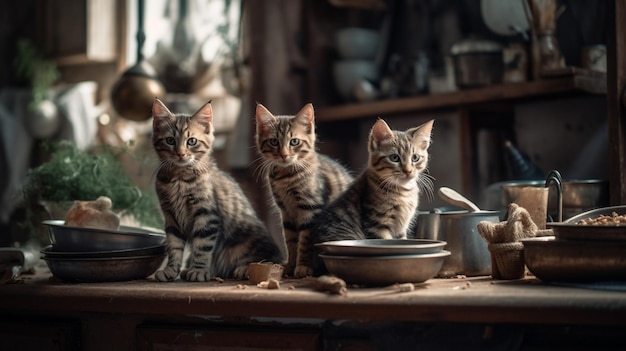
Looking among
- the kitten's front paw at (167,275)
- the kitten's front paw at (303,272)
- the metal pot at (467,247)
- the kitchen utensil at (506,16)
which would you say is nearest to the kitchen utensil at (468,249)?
the metal pot at (467,247)

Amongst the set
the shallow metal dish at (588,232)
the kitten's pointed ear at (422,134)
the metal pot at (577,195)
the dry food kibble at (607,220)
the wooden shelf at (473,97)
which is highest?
the wooden shelf at (473,97)

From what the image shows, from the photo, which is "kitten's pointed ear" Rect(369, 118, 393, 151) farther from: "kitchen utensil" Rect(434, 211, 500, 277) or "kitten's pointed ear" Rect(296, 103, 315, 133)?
"kitchen utensil" Rect(434, 211, 500, 277)

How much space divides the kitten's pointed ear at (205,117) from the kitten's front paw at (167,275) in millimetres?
435

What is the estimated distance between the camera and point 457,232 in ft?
7.18

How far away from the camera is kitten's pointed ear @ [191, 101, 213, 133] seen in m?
2.29

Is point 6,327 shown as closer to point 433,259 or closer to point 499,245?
point 433,259

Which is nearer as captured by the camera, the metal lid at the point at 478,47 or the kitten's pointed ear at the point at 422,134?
the kitten's pointed ear at the point at 422,134

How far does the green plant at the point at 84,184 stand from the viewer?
287cm

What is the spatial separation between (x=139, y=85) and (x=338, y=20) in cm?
110

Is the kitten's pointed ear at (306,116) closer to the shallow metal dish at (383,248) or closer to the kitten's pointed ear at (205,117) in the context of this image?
the kitten's pointed ear at (205,117)

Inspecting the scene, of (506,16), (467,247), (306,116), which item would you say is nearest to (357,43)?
(506,16)

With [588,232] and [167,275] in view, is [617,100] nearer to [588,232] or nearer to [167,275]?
[588,232]

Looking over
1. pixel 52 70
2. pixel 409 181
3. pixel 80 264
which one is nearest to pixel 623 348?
pixel 409 181

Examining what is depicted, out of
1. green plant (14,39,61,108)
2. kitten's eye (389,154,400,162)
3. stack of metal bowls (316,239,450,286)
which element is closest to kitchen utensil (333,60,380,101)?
kitten's eye (389,154,400,162)
